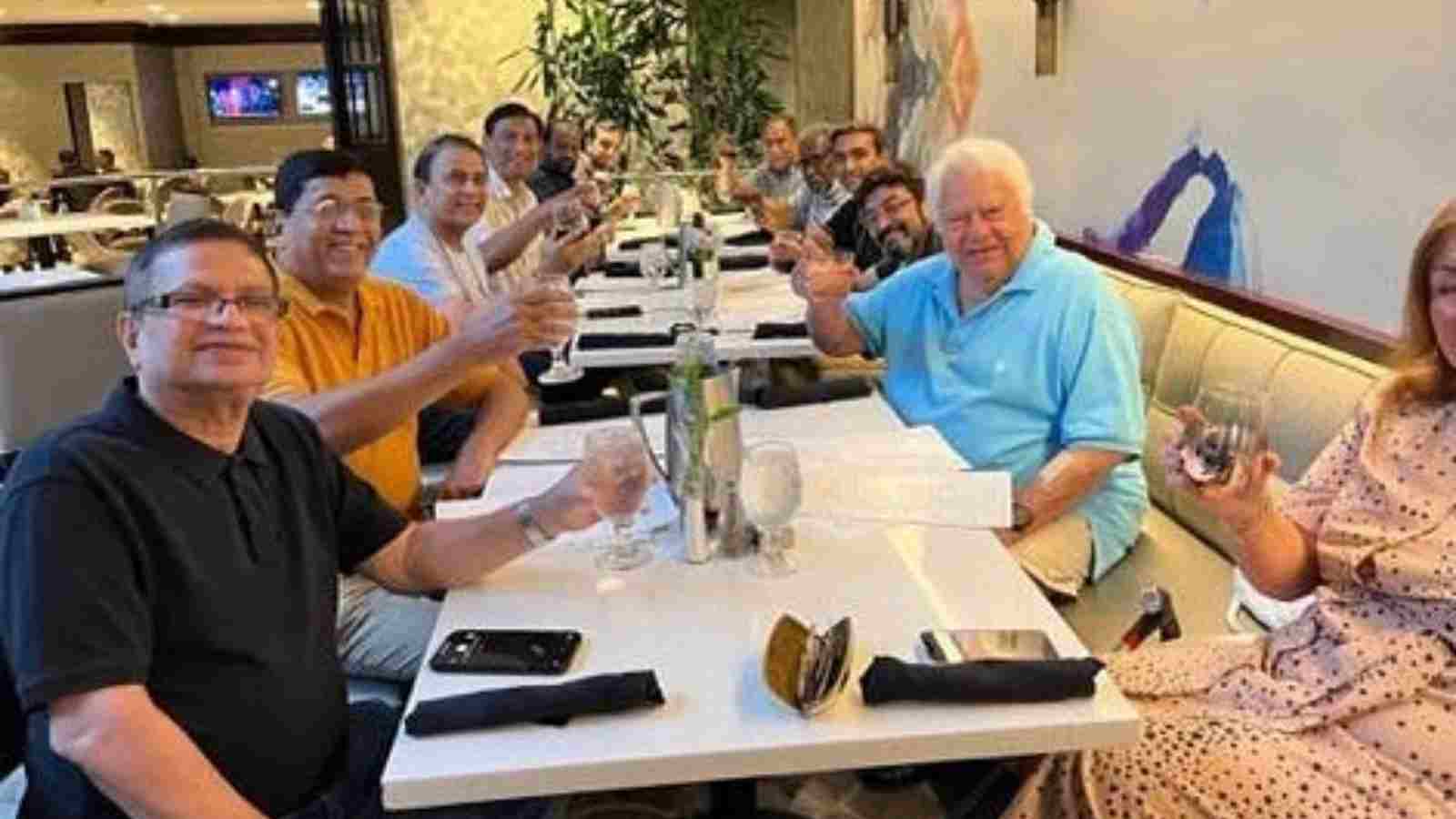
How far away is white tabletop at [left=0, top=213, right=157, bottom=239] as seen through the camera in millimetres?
7844

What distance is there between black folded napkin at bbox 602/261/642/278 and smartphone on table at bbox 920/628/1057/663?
2849 millimetres

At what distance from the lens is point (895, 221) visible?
369cm

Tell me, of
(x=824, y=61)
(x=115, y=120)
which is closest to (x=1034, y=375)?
(x=824, y=61)

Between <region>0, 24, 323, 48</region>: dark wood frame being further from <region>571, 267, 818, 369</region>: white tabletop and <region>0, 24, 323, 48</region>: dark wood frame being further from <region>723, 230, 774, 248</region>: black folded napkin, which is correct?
<region>571, 267, 818, 369</region>: white tabletop

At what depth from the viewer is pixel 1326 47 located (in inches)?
99.3

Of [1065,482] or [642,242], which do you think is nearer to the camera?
[1065,482]

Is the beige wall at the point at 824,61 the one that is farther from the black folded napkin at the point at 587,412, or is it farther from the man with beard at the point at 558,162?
the black folded napkin at the point at 587,412

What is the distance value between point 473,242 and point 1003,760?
2887 mm

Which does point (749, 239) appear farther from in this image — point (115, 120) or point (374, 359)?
point (115, 120)

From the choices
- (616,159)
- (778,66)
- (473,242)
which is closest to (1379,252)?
(473,242)

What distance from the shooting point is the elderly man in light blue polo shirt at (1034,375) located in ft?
7.68

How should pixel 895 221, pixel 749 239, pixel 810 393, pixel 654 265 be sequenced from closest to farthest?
pixel 810 393 < pixel 895 221 < pixel 654 265 < pixel 749 239

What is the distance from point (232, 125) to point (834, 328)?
1759 centimetres

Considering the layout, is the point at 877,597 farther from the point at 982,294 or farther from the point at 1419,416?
the point at 982,294
